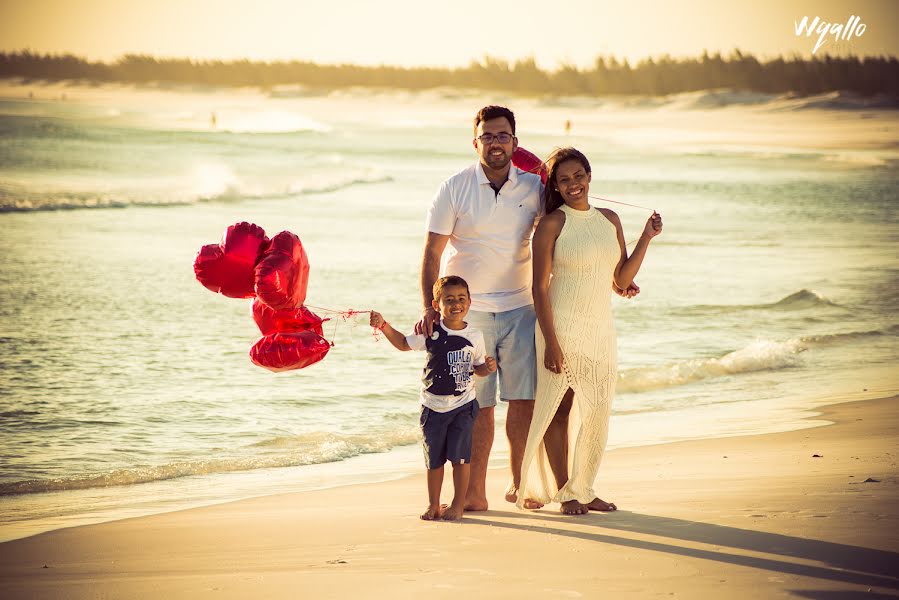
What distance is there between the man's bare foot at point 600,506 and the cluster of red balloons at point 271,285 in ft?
4.37

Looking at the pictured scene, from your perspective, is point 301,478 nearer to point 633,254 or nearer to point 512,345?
point 512,345

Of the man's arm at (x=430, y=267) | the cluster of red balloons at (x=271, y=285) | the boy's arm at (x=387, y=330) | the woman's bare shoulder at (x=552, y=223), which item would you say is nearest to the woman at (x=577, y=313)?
the woman's bare shoulder at (x=552, y=223)

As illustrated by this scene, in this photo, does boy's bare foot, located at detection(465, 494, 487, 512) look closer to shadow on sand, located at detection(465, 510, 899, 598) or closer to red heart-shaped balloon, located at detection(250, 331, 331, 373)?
shadow on sand, located at detection(465, 510, 899, 598)

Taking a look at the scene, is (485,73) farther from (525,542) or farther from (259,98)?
(525,542)

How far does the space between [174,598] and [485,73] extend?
5852cm

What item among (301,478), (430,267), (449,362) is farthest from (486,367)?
(301,478)

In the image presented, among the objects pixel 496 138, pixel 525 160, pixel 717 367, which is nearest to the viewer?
pixel 496 138

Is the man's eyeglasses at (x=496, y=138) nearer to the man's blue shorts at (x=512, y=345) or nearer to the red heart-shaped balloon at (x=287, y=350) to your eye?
the man's blue shorts at (x=512, y=345)

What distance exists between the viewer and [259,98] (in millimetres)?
65438

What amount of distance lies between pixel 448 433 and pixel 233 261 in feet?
3.85

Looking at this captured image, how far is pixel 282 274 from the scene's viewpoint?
14.8ft

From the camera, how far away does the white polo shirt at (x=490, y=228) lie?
475cm

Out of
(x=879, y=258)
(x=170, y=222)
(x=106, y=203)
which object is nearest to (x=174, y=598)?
(x=879, y=258)

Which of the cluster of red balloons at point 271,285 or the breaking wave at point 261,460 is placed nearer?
the cluster of red balloons at point 271,285
